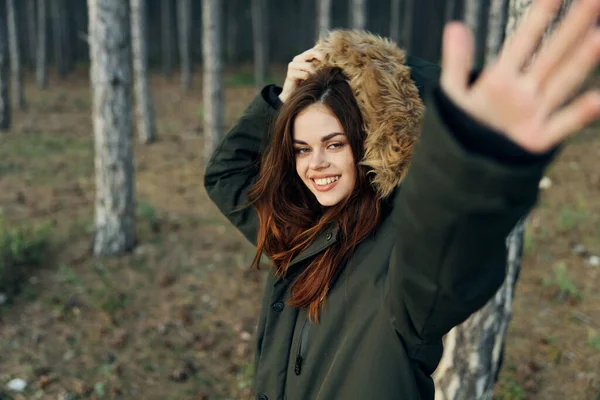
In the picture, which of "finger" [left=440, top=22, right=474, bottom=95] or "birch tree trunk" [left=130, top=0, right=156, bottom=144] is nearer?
"finger" [left=440, top=22, right=474, bottom=95]

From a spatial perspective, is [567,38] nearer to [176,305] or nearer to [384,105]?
[384,105]

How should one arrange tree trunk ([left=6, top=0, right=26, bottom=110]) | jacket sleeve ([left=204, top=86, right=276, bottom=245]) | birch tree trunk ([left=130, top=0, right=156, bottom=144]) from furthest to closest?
tree trunk ([left=6, top=0, right=26, bottom=110]), birch tree trunk ([left=130, top=0, right=156, bottom=144]), jacket sleeve ([left=204, top=86, right=276, bottom=245])

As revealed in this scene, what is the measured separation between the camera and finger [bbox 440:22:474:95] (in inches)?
35.3

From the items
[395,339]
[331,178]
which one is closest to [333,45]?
[331,178]

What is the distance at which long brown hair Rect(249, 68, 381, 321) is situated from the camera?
176 cm

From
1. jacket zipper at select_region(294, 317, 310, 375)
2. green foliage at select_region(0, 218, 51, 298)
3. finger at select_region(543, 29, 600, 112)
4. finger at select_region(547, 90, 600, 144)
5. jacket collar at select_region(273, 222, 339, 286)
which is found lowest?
green foliage at select_region(0, 218, 51, 298)

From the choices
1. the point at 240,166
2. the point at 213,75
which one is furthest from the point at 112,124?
the point at 240,166

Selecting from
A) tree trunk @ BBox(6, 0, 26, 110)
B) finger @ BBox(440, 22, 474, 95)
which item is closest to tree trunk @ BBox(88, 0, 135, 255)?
finger @ BBox(440, 22, 474, 95)

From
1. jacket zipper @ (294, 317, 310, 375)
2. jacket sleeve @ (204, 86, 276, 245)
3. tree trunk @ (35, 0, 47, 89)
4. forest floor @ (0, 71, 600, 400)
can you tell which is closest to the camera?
jacket zipper @ (294, 317, 310, 375)

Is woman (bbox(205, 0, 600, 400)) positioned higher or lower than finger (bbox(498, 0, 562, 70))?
lower

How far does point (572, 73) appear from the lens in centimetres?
87

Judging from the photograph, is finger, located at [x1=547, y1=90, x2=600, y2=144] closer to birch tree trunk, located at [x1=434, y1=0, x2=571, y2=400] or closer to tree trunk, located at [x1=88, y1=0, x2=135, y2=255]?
birch tree trunk, located at [x1=434, y1=0, x2=571, y2=400]

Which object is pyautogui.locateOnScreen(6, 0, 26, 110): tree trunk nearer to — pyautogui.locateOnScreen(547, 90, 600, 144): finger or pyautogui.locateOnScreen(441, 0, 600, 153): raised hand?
pyautogui.locateOnScreen(441, 0, 600, 153): raised hand

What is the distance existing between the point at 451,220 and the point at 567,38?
36cm
